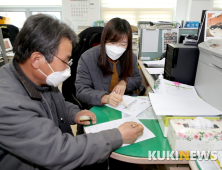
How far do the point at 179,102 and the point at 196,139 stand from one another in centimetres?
29

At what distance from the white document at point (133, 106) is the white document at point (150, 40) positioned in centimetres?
127

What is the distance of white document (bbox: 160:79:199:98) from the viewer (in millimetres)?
1071

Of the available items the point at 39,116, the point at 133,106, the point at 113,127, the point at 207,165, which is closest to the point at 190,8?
the point at 133,106

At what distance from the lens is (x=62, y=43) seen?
746mm

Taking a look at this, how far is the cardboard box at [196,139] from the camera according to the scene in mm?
685

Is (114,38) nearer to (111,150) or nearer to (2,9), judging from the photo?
(111,150)

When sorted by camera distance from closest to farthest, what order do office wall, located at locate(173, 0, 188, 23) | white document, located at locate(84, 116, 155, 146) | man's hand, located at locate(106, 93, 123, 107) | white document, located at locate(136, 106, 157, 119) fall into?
white document, located at locate(84, 116, 155, 146) → white document, located at locate(136, 106, 157, 119) → man's hand, located at locate(106, 93, 123, 107) → office wall, located at locate(173, 0, 188, 23)

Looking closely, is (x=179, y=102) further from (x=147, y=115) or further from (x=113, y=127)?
(x=113, y=127)

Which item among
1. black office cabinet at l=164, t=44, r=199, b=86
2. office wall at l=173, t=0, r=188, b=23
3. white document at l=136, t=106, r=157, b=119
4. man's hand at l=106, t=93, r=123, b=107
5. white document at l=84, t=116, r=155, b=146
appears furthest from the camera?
office wall at l=173, t=0, r=188, b=23

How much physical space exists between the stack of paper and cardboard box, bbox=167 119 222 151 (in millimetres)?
120

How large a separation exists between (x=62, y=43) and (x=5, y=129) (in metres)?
0.39

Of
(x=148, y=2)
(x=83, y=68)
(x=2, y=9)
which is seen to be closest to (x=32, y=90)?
(x=83, y=68)

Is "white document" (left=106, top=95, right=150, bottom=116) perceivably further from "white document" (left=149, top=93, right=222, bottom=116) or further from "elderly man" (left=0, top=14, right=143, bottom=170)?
"elderly man" (left=0, top=14, right=143, bottom=170)

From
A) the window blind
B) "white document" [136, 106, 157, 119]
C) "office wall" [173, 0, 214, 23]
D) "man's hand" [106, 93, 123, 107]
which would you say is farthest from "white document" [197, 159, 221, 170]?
"office wall" [173, 0, 214, 23]
